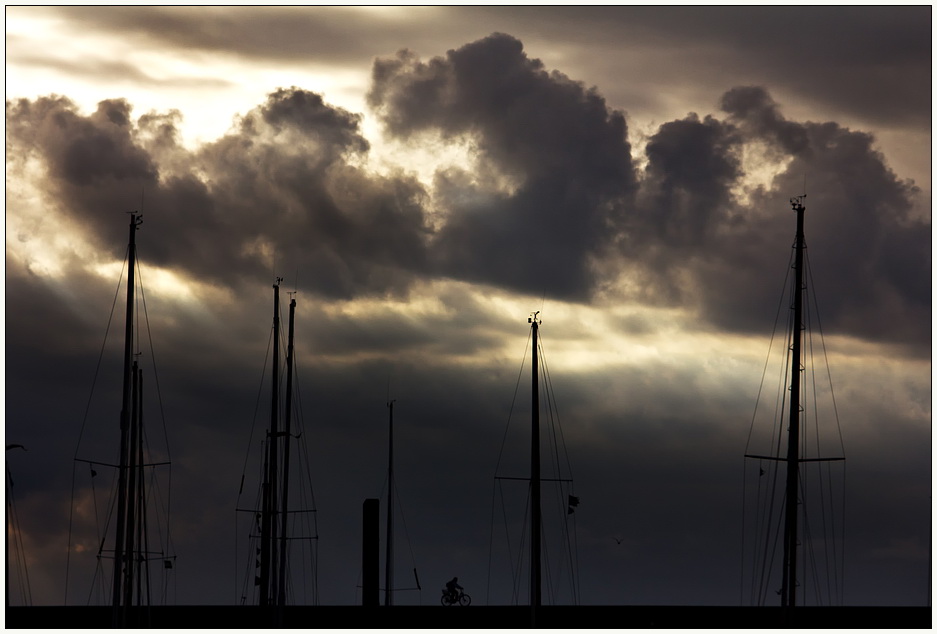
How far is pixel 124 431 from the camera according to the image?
53.5 meters

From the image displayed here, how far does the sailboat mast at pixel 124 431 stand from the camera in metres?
52.6

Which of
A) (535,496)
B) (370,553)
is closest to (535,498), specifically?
(535,496)

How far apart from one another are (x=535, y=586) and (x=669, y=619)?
31.4 meters

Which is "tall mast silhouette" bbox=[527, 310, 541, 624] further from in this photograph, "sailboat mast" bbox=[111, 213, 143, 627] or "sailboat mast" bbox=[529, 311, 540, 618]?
"sailboat mast" bbox=[111, 213, 143, 627]

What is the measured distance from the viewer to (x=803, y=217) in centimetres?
5319

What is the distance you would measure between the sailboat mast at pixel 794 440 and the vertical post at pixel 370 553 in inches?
906

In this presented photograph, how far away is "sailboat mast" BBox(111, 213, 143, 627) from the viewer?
173 feet

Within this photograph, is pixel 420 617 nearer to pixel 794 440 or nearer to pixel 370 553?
pixel 370 553

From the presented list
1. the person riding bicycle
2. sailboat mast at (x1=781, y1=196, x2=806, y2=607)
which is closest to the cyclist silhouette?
the person riding bicycle

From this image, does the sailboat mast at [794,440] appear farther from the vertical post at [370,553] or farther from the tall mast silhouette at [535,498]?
the vertical post at [370,553]

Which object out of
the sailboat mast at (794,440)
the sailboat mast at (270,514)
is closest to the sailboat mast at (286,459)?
the sailboat mast at (270,514)

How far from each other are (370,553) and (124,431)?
16.9 metres

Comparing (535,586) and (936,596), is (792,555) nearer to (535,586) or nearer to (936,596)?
(936,596)

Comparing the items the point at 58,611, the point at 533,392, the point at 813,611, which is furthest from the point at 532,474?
the point at 58,611
